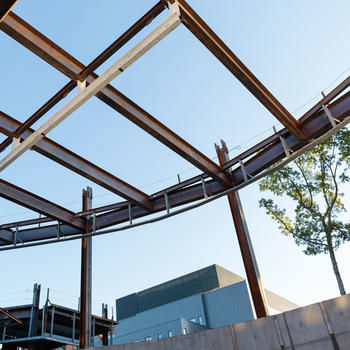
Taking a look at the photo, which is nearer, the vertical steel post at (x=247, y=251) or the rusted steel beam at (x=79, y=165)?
the rusted steel beam at (x=79, y=165)

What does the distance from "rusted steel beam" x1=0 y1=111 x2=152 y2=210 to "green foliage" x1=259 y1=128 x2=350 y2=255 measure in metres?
10.9

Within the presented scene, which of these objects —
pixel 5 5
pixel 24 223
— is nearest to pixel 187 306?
pixel 24 223

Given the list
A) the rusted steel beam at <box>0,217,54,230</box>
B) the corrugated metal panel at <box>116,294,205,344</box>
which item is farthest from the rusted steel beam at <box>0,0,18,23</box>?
the corrugated metal panel at <box>116,294,205,344</box>

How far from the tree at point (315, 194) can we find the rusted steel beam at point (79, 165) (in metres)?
10.9

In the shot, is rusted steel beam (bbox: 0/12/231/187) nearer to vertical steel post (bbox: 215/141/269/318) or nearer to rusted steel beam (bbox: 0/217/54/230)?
vertical steel post (bbox: 215/141/269/318)

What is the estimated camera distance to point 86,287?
16.2 metres

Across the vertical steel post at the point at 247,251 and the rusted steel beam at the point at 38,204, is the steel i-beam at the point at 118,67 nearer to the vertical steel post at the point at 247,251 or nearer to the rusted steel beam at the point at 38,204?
the rusted steel beam at the point at 38,204

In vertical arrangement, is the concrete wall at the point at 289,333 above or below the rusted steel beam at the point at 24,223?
below

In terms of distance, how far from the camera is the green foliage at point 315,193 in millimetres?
21078

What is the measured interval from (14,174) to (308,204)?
55.1 feet

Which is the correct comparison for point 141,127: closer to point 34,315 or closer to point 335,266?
point 34,315

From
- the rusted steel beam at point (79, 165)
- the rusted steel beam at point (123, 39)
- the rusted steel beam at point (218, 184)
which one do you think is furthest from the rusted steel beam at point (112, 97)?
the rusted steel beam at point (79, 165)

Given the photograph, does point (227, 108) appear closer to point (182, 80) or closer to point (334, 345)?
point (182, 80)

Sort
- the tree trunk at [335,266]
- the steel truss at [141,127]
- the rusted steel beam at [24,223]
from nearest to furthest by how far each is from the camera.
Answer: the steel truss at [141,127] → the rusted steel beam at [24,223] → the tree trunk at [335,266]
